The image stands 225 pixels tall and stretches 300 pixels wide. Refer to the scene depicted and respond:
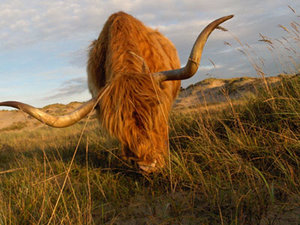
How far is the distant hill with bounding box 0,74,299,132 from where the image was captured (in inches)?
150

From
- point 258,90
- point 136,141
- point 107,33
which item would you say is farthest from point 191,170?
point 107,33

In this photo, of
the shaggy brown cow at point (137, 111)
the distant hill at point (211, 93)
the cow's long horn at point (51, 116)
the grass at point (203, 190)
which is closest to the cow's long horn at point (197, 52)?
the shaggy brown cow at point (137, 111)

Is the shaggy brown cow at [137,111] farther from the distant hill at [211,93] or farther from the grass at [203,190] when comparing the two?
the distant hill at [211,93]

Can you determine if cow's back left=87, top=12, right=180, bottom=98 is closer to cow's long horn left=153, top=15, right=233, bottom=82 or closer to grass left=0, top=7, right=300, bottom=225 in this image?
cow's long horn left=153, top=15, right=233, bottom=82

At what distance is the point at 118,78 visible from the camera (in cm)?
286

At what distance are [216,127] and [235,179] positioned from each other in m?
1.42

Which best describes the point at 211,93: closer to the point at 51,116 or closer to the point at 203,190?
the point at 203,190

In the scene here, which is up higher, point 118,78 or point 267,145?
point 118,78

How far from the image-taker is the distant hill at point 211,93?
3.81 metres

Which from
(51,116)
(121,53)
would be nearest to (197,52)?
(121,53)

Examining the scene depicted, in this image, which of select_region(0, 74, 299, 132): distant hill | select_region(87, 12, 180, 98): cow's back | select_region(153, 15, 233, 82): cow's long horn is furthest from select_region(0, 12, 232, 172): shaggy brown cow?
select_region(0, 74, 299, 132): distant hill

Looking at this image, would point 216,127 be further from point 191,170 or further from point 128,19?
point 128,19

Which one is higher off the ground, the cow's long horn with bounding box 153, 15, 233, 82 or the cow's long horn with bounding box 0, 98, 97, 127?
the cow's long horn with bounding box 153, 15, 233, 82

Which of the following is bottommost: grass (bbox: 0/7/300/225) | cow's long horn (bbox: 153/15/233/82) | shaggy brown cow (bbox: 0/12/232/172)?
grass (bbox: 0/7/300/225)
